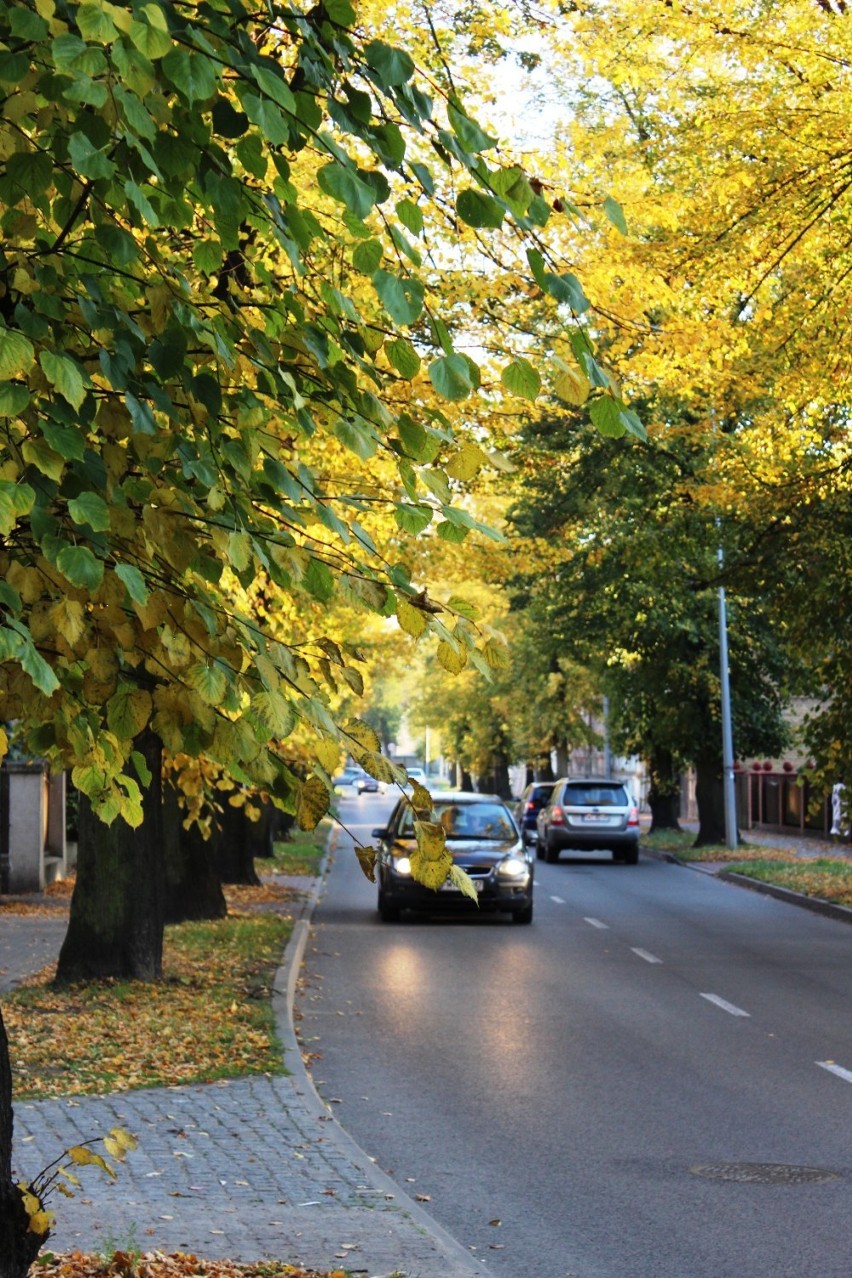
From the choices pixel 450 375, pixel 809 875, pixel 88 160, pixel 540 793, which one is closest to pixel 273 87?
pixel 88 160

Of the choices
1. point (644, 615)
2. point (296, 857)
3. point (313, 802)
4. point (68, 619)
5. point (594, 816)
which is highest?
point (644, 615)

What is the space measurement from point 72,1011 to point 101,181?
10.3 meters

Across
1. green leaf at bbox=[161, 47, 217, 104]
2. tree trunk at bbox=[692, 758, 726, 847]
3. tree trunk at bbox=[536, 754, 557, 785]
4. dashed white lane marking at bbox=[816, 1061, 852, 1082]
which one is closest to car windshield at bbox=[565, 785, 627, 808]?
tree trunk at bbox=[692, 758, 726, 847]

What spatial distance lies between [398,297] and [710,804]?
41716 millimetres

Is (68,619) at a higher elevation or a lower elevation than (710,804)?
higher

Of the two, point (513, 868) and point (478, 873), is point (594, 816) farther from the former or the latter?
point (478, 873)

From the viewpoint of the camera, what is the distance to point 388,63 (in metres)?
3.41

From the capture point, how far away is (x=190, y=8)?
361cm

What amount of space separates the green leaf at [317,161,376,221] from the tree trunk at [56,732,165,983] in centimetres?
1125

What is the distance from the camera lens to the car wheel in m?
23.8

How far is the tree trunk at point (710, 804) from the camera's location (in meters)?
44.2

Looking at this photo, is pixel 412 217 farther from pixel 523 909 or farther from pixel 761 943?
pixel 523 909

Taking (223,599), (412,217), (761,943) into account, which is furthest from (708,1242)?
(761,943)

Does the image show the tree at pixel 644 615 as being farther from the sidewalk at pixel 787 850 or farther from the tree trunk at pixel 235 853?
the tree trunk at pixel 235 853
